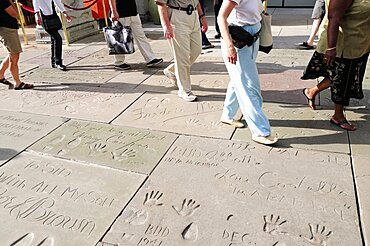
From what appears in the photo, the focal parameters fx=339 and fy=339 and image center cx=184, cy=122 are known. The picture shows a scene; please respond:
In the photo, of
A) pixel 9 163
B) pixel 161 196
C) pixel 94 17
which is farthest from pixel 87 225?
pixel 94 17

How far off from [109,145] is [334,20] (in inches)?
96.8

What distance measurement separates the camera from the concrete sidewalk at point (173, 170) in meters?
2.35

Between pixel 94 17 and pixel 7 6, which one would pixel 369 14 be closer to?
pixel 7 6

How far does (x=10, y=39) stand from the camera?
4719mm

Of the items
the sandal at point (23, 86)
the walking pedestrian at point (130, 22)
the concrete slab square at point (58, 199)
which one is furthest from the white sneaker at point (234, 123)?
the sandal at point (23, 86)

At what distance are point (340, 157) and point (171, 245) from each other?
5.96 ft

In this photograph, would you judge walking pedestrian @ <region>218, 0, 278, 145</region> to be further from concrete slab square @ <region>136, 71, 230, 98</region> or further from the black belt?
concrete slab square @ <region>136, 71, 230, 98</region>

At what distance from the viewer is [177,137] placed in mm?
3568

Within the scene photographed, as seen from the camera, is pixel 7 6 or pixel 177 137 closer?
pixel 177 137

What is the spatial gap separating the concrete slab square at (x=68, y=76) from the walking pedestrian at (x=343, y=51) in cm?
323

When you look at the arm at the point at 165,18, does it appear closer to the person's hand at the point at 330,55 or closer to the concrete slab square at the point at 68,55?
the person's hand at the point at 330,55

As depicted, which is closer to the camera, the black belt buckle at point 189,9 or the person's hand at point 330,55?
the person's hand at point 330,55

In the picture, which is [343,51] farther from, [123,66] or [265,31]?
[123,66]

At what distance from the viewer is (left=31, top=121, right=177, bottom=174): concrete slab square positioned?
3184 millimetres
